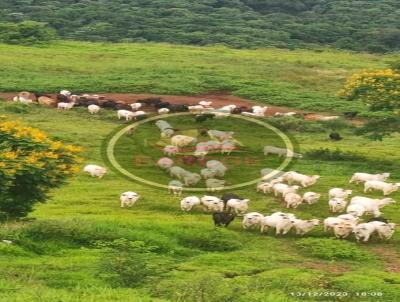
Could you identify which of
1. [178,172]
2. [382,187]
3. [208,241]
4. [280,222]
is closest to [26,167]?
[208,241]

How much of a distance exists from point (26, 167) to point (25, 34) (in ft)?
135

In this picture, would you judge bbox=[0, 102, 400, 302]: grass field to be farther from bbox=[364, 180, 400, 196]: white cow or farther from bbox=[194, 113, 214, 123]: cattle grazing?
bbox=[194, 113, 214, 123]: cattle grazing

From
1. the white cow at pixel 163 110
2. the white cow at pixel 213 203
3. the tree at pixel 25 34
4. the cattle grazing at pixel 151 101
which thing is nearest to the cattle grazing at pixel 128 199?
the white cow at pixel 213 203

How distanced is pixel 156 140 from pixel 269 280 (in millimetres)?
13435

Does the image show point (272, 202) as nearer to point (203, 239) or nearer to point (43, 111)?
point (203, 239)

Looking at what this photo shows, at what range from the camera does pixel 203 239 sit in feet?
45.5

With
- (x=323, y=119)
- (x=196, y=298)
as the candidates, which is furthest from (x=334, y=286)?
(x=323, y=119)

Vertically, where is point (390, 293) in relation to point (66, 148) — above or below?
below

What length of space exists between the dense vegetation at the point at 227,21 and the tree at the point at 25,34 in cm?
1120

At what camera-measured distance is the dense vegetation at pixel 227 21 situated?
64.6 meters

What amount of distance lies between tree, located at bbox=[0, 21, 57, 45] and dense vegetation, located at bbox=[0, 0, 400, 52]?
36.7ft

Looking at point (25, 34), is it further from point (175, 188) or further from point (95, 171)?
point (175, 188)

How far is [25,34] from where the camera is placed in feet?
170

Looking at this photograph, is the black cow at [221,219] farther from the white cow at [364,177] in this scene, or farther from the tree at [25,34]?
the tree at [25,34]
